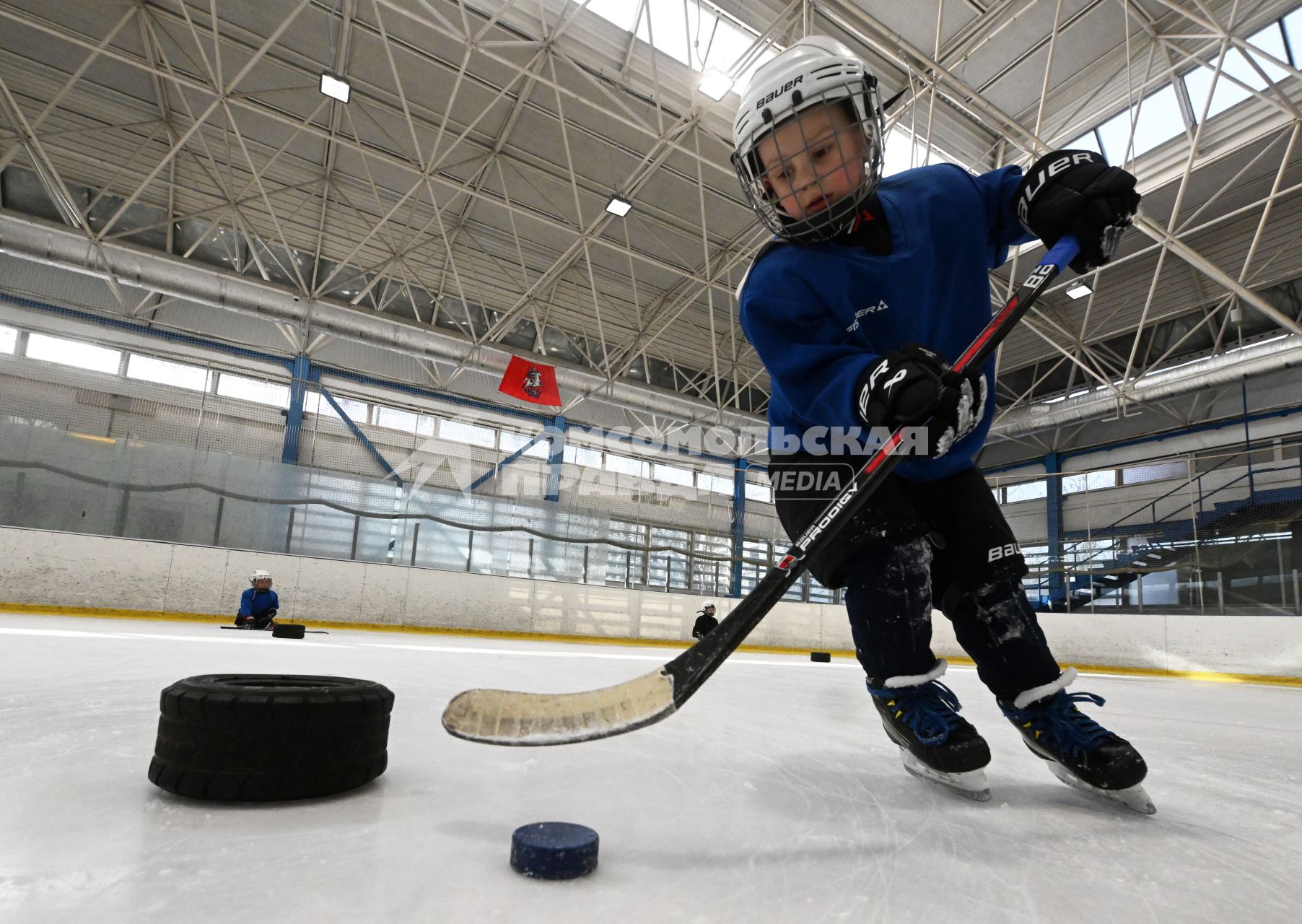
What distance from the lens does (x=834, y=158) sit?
51.8 inches

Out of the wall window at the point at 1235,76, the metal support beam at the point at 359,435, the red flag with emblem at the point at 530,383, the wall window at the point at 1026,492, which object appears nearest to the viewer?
the wall window at the point at 1235,76

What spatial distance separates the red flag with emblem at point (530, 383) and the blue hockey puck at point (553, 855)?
33.0 ft

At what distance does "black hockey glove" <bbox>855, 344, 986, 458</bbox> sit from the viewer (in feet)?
3.46

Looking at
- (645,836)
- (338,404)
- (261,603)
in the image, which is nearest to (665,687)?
(645,836)

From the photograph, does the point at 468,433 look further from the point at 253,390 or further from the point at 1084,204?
the point at 1084,204

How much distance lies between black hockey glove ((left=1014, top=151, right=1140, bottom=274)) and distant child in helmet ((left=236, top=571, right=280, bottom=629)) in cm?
709

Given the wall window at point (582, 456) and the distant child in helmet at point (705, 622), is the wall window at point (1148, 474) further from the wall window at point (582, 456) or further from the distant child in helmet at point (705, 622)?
Result: the wall window at point (582, 456)

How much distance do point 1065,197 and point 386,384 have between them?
13.5 meters

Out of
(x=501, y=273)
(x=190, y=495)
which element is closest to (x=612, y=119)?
(x=501, y=273)

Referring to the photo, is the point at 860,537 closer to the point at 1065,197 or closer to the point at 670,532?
the point at 1065,197

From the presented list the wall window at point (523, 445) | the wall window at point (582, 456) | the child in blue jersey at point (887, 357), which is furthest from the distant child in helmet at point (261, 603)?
the wall window at point (582, 456)

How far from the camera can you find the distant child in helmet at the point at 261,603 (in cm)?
675

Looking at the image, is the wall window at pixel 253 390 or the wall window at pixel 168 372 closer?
the wall window at pixel 168 372

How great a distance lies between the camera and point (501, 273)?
12.1 m
